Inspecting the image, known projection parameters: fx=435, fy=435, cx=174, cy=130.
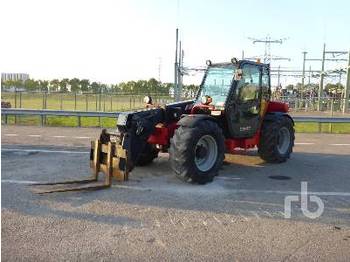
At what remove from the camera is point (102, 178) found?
806 cm

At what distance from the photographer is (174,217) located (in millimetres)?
5930

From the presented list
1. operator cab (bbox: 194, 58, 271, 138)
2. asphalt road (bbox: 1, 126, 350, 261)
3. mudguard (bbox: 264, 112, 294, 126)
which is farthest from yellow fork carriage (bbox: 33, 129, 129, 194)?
mudguard (bbox: 264, 112, 294, 126)

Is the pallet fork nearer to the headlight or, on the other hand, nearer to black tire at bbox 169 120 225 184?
black tire at bbox 169 120 225 184

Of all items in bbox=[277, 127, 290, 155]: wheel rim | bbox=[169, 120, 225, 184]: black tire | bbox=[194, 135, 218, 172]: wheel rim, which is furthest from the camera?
bbox=[277, 127, 290, 155]: wheel rim

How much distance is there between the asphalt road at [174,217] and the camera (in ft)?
15.6

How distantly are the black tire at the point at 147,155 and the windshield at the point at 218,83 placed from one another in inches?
59.4

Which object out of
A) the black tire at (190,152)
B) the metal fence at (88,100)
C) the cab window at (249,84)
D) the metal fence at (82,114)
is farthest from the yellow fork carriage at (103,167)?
the metal fence at (88,100)

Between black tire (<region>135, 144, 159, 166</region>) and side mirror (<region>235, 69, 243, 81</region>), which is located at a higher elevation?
side mirror (<region>235, 69, 243, 81</region>)

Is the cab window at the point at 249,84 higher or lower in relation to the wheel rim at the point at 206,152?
higher

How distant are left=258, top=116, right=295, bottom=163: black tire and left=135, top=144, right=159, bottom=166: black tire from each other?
8.19 feet

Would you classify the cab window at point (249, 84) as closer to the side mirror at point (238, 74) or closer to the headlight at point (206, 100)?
the side mirror at point (238, 74)

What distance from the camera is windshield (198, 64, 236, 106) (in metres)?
8.96

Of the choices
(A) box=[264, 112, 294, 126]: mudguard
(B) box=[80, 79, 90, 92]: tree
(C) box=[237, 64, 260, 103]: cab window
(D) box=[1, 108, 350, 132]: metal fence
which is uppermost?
(B) box=[80, 79, 90, 92]: tree

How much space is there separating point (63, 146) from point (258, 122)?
558 centimetres
